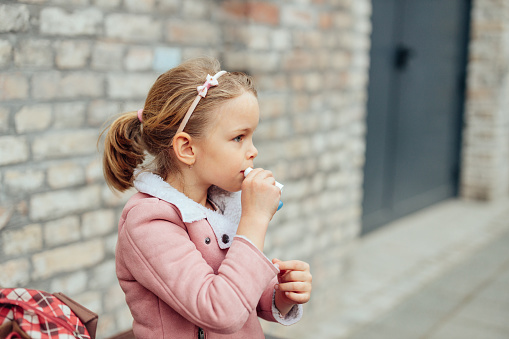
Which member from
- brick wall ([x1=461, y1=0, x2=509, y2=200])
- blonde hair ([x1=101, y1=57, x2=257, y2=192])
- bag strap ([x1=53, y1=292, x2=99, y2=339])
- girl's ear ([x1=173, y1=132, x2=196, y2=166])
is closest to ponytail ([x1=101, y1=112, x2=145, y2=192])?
blonde hair ([x1=101, y1=57, x2=257, y2=192])

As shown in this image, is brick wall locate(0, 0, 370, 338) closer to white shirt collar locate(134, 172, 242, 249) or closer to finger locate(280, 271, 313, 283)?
white shirt collar locate(134, 172, 242, 249)

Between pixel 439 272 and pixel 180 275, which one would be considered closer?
pixel 180 275

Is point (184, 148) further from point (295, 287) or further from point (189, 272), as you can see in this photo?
point (295, 287)

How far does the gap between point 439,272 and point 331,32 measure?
7.26ft

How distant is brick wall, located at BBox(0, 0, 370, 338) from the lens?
6.38ft

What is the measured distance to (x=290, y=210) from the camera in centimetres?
321

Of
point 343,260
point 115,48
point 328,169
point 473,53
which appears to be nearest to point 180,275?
point 115,48

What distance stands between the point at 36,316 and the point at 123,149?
46 centimetres

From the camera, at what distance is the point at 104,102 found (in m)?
2.22

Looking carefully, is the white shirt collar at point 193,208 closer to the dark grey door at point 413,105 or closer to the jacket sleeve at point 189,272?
the jacket sleeve at point 189,272

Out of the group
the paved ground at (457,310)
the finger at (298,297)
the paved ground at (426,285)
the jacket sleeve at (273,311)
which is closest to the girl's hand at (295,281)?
the finger at (298,297)

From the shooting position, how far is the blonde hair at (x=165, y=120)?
51.0 inches

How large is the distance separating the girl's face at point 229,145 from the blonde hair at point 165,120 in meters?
0.02

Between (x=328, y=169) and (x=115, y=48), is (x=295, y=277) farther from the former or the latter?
(x=328, y=169)
